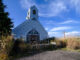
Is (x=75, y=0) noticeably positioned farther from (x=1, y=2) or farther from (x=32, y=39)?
(x=32, y=39)

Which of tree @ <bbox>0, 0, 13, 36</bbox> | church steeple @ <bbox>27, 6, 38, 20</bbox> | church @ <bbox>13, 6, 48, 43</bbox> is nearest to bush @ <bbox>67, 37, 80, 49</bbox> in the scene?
church @ <bbox>13, 6, 48, 43</bbox>

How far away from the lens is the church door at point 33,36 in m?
18.4

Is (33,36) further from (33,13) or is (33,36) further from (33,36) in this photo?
(33,13)

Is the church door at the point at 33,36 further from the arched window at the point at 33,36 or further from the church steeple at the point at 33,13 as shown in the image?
the church steeple at the point at 33,13

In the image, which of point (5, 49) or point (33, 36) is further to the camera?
point (33, 36)

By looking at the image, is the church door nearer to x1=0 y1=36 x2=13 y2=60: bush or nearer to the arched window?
the arched window

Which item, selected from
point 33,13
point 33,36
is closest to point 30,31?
point 33,36

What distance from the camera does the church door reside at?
18.4 meters

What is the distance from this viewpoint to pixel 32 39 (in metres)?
18.6

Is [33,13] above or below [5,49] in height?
above

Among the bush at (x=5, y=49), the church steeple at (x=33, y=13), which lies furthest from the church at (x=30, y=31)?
the bush at (x=5, y=49)

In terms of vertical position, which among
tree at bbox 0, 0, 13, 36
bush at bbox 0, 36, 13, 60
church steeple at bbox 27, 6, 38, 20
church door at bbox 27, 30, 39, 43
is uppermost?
church steeple at bbox 27, 6, 38, 20

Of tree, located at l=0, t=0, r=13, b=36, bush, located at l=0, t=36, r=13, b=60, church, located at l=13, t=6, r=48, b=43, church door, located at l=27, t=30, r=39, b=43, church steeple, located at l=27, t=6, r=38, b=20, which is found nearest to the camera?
bush, located at l=0, t=36, r=13, b=60

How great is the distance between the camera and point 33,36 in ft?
61.1
